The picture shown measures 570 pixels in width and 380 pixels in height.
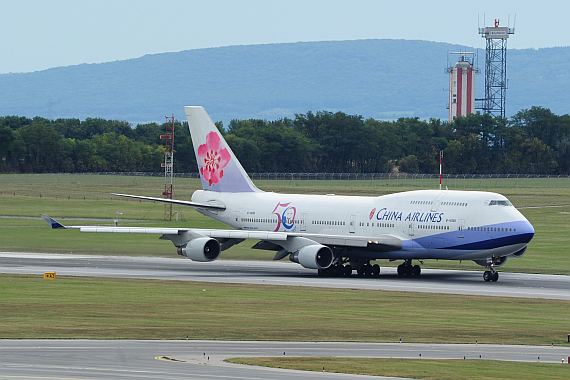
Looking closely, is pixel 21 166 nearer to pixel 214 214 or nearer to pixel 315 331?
pixel 214 214

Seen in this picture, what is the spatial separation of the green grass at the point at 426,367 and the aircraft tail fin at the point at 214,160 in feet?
121

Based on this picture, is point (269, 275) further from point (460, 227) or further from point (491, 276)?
point (491, 276)

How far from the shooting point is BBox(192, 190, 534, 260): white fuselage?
4875 centimetres

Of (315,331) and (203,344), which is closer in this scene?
(203,344)

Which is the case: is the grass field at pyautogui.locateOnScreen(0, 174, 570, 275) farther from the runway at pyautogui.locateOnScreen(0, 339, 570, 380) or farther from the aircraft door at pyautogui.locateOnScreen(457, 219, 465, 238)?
the runway at pyautogui.locateOnScreen(0, 339, 570, 380)

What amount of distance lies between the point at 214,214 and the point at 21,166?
111233 millimetres

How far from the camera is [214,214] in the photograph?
2420 inches

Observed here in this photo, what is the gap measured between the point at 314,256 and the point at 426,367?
2784 centimetres

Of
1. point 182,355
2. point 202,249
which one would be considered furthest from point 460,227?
point 182,355

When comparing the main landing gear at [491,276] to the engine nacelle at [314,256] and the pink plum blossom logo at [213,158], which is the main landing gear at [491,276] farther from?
the pink plum blossom logo at [213,158]

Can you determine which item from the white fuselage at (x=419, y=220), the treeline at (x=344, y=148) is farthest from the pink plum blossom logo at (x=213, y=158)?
the treeline at (x=344, y=148)

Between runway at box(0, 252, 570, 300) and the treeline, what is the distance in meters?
105

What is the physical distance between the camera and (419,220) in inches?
2003

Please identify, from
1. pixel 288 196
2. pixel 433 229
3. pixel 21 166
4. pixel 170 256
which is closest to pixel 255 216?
pixel 288 196
